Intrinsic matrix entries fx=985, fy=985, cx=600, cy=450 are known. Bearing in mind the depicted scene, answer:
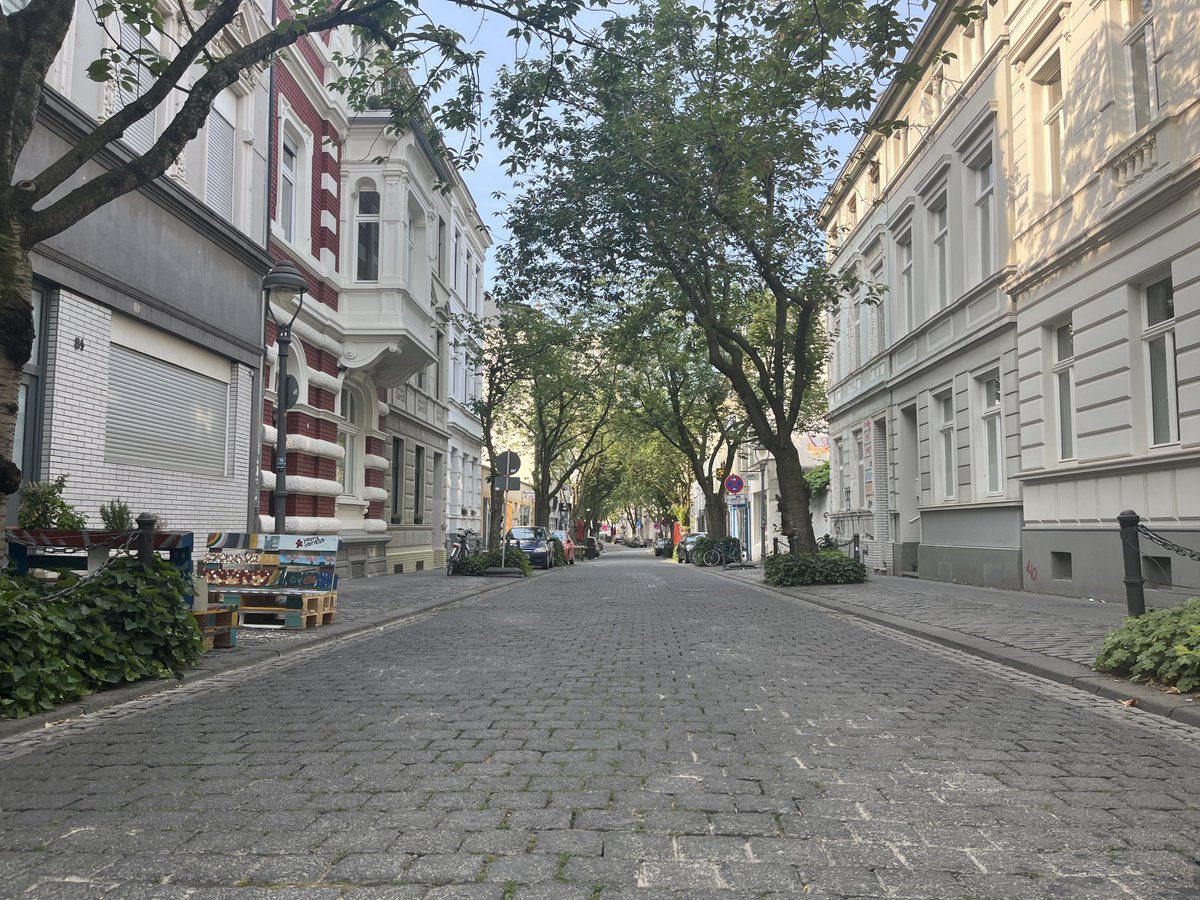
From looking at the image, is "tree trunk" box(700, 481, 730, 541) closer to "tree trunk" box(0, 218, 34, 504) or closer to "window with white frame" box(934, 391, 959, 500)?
"window with white frame" box(934, 391, 959, 500)

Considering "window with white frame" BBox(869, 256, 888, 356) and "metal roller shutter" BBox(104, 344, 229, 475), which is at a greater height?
"window with white frame" BBox(869, 256, 888, 356)

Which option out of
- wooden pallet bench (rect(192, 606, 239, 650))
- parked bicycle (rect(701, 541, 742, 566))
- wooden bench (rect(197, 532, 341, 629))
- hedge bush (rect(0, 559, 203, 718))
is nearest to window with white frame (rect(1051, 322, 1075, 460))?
wooden bench (rect(197, 532, 341, 629))

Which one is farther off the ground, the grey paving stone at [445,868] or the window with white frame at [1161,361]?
the window with white frame at [1161,361]

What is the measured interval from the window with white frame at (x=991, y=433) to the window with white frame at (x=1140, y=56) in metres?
5.83

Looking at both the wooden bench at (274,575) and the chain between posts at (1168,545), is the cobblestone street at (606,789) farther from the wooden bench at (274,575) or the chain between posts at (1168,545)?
the wooden bench at (274,575)

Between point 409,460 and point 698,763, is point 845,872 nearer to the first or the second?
point 698,763

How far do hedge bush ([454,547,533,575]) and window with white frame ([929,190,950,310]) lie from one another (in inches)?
468

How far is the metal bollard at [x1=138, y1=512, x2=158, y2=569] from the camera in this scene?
7418mm

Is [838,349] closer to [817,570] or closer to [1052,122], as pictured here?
[817,570]

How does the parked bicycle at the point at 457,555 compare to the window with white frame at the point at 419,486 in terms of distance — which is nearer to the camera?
the parked bicycle at the point at 457,555

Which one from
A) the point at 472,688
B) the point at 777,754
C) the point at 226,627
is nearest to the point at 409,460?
the point at 226,627

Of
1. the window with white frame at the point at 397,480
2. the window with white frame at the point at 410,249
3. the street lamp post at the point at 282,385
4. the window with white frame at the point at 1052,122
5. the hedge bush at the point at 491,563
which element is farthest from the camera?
the window with white frame at the point at 397,480

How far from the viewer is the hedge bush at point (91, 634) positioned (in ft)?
19.0

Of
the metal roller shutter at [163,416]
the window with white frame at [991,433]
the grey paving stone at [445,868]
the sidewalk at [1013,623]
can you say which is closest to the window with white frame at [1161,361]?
the sidewalk at [1013,623]
